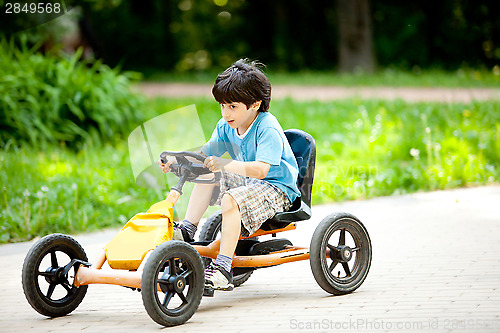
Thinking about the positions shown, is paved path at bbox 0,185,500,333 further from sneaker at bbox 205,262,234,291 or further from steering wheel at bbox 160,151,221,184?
steering wheel at bbox 160,151,221,184

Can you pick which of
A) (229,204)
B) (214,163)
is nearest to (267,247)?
(229,204)

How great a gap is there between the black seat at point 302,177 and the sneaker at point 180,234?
44 centimetres

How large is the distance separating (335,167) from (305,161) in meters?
4.02

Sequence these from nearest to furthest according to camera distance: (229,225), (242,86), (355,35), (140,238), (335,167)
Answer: (140,238) < (229,225) < (242,86) < (335,167) < (355,35)

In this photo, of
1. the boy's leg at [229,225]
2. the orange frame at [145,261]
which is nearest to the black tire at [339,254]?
the orange frame at [145,261]

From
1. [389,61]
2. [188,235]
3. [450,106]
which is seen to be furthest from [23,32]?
[389,61]

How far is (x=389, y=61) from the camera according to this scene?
2395 cm

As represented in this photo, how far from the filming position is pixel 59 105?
1013cm

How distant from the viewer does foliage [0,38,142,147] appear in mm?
9703

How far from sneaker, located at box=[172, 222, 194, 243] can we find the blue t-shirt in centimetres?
47

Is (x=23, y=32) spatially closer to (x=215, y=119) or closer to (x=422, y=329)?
(x=215, y=119)

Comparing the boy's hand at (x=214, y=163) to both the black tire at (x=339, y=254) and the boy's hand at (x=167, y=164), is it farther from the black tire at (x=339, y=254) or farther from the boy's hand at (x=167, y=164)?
the black tire at (x=339, y=254)

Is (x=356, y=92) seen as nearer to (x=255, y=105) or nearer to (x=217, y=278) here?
(x=255, y=105)

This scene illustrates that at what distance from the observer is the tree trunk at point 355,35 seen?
2088 cm
